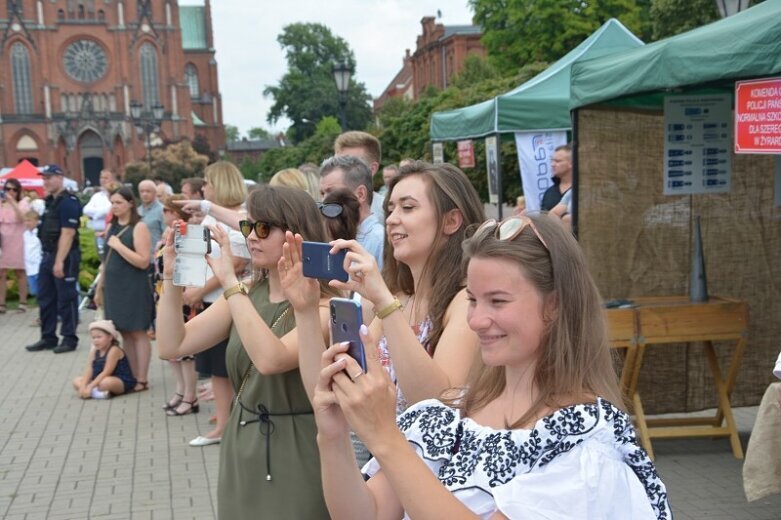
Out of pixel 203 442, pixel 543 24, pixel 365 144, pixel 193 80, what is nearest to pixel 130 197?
pixel 203 442

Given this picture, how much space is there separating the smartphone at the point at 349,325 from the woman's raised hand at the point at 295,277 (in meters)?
0.74

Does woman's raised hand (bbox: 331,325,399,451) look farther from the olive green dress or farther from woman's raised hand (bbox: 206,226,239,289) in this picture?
woman's raised hand (bbox: 206,226,239,289)

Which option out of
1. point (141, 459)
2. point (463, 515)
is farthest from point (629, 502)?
point (141, 459)

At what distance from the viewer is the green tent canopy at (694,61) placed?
4.75m

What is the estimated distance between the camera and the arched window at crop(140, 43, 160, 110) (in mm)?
86438

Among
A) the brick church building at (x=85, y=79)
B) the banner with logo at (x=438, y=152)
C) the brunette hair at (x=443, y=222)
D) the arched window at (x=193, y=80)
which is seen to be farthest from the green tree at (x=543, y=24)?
the arched window at (x=193, y=80)

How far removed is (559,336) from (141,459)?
19.1ft

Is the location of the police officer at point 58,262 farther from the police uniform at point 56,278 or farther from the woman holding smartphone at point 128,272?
the woman holding smartphone at point 128,272

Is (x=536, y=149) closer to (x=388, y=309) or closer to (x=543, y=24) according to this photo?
(x=388, y=309)

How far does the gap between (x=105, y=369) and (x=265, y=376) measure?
6605mm

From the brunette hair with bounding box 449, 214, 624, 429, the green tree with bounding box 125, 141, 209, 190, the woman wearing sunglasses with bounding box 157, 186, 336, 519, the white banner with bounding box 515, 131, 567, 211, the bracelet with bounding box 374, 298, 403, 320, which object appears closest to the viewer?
the brunette hair with bounding box 449, 214, 624, 429

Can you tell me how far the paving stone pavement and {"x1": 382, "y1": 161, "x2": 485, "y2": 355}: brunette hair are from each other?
10.3 ft

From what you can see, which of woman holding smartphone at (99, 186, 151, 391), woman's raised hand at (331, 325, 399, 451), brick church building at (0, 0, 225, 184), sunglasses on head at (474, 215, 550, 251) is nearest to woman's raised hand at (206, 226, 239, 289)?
sunglasses on head at (474, 215, 550, 251)

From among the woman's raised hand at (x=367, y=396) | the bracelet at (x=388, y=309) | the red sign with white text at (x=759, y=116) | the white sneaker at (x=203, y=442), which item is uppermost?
the red sign with white text at (x=759, y=116)
